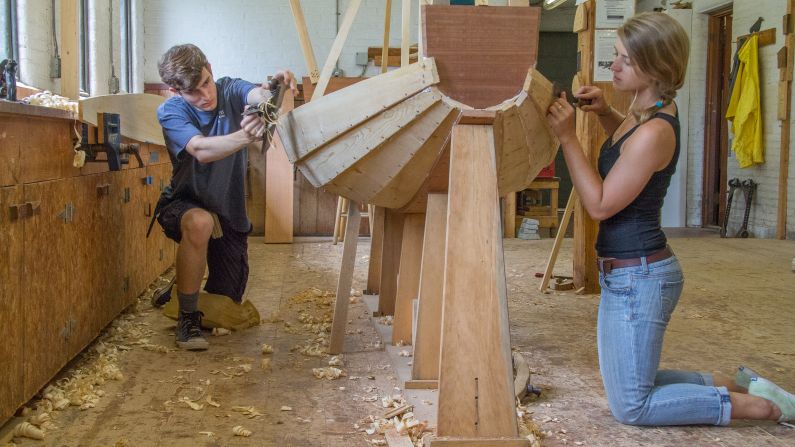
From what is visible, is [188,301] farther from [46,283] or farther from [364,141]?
[364,141]

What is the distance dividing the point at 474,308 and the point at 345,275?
49.7 inches

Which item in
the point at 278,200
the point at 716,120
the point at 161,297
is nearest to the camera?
the point at 161,297

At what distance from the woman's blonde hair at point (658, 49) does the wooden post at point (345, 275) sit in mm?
1428

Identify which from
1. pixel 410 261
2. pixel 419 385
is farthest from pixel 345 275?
pixel 419 385

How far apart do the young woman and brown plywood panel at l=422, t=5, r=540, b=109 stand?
0.20 metres

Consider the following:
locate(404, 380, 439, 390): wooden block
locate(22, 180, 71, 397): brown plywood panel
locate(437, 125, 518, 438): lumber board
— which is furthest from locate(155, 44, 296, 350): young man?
locate(437, 125, 518, 438): lumber board

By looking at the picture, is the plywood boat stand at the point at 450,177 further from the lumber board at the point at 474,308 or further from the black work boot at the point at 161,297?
the black work boot at the point at 161,297

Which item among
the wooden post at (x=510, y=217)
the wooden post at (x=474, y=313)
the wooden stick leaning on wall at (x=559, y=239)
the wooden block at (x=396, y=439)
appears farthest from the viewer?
the wooden post at (x=510, y=217)

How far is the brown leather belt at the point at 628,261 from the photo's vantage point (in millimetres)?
2646

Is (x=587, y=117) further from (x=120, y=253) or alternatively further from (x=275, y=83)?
(x=120, y=253)

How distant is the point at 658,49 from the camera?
8.28 ft

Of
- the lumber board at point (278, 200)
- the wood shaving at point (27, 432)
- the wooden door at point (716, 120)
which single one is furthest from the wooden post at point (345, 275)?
the wooden door at point (716, 120)

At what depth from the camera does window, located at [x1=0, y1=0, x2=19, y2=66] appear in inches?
224

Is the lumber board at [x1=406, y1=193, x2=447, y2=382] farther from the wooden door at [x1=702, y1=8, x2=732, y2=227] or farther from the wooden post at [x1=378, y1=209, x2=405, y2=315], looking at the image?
the wooden door at [x1=702, y1=8, x2=732, y2=227]
